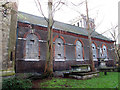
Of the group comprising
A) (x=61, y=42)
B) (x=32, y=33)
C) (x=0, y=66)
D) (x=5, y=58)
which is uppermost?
(x=32, y=33)

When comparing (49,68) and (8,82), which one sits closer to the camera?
(8,82)

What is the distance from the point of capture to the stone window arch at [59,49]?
13.3 meters

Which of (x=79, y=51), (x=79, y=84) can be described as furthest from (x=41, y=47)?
(x=79, y=84)

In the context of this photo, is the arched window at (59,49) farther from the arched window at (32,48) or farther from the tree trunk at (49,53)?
the tree trunk at (49,53)

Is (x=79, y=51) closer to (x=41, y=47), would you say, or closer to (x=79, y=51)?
(x=79, y=51)

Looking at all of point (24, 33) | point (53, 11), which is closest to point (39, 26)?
point (24, 33)

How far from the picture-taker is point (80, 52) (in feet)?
53.3

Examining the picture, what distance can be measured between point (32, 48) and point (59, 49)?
385 cm

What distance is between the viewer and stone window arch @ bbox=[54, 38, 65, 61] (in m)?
13.3

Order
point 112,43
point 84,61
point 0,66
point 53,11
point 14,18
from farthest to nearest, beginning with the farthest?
point 112,43, point 84,61, point 53,11, point 14,18, point 0,66

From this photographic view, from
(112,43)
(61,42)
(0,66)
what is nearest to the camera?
(0,66)

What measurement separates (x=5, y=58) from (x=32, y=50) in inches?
181

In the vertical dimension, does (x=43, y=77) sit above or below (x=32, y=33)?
below

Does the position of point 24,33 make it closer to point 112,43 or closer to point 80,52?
point 80,52
